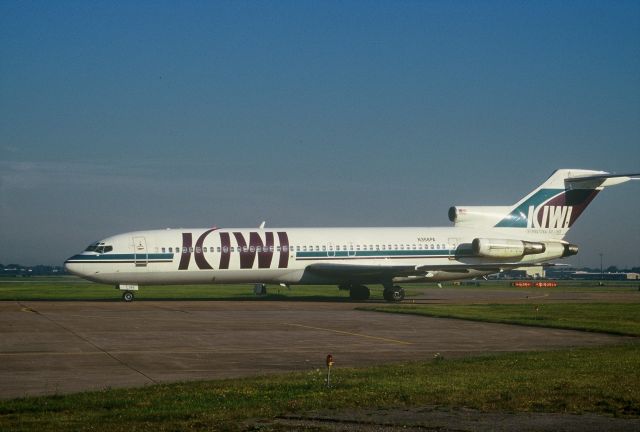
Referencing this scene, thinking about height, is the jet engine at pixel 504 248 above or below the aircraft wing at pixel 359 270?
above

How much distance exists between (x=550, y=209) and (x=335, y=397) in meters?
40.0

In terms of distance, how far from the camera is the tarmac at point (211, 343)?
1617cm

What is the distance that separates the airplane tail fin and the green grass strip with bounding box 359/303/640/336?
1228cm

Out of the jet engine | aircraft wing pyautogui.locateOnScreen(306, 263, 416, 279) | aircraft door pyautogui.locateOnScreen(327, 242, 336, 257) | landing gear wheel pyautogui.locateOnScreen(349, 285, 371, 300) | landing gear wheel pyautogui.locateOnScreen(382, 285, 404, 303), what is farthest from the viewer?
landing gear wheel pyautogui.locateOnScreen(349, 285, 371, 300)

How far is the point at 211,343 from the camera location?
2212 centimetres

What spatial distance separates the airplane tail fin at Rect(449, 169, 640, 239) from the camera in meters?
49.8

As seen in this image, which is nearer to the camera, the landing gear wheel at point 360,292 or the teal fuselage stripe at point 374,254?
the teal fuselage stripe at point 374,254

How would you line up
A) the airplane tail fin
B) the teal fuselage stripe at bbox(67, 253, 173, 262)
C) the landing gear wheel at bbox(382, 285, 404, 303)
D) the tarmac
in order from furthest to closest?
the airplane tail fin → the landing gear wheel at bbox(382, 285, 404, 303) → the teal fuselage stripe at bbox(67, 253, 173, 262) → the tarmac

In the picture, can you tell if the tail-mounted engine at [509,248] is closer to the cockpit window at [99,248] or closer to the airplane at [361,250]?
the airplane at [361,250]

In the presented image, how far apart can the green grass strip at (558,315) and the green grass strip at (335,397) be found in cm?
1111

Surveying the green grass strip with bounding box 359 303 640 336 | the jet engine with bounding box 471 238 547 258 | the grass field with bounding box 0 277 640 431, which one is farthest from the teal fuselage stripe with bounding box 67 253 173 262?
the grass field with bounding box 0 277 640 431

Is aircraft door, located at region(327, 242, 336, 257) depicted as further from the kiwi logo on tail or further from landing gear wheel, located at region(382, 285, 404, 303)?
the kiwi logo on tail

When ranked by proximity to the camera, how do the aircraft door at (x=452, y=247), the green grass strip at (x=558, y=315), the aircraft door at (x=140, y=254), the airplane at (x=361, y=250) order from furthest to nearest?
the aircraft door at (x=452, y=247)
the airplane at (x=361, y=250)
the aircraft door at (x=140, y=254)
the green grass strip at (x=558, y=315)

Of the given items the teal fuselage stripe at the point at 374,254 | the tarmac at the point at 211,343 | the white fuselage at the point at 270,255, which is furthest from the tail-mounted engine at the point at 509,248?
the tarmac at the point at 211,343
